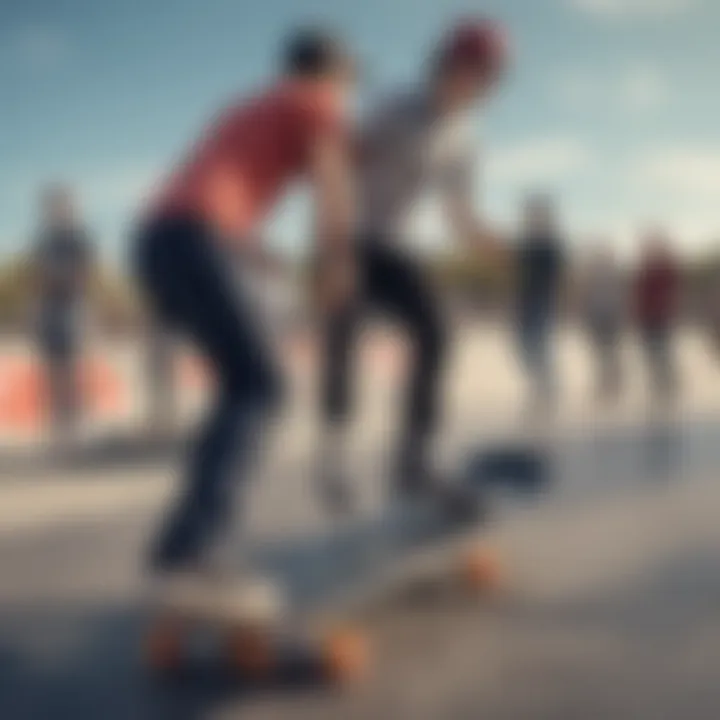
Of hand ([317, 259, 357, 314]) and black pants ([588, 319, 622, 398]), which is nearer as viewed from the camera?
hand ([317, 259, 357, 314])

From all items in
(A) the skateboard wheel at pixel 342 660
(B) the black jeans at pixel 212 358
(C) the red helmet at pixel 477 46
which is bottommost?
(A) the skateboard wheel at pixel 342 660

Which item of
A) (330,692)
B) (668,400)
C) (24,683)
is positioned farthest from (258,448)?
(668,400)

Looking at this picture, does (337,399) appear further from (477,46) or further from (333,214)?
(477,46)

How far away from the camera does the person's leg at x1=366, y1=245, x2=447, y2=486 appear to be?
1.83 meters

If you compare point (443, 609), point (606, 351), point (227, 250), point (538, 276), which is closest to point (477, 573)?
point (443, 609)

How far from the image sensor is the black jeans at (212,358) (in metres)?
1.59

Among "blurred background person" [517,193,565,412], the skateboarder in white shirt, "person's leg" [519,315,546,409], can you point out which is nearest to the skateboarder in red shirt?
the skateboarder in white shirt

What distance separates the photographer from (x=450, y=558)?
6.28 ft

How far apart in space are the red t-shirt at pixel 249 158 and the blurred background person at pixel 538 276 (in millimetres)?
386

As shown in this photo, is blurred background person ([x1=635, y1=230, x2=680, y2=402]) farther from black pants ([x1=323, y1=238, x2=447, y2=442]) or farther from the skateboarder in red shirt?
the skateboarder in red shirt

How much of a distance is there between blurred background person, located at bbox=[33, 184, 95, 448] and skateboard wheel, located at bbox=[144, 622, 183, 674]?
0.64 metres

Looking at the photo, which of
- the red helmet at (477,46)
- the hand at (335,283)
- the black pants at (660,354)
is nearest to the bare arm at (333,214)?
the hand at (335,283)

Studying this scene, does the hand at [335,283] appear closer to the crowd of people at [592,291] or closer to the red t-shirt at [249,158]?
the red t-shirt at [249,158]

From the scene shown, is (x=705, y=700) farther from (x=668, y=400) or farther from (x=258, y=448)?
(x=668, y=400)
